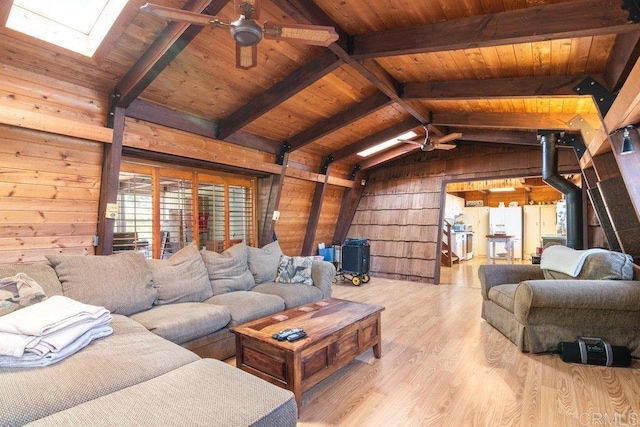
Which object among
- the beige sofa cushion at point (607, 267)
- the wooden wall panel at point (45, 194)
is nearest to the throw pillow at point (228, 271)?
the wooden wall panel at point (45, 194)

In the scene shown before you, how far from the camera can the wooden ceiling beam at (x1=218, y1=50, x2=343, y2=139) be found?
3.09 meters

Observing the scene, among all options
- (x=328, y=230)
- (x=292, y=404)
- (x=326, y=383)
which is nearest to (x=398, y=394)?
(x=326, y=383)

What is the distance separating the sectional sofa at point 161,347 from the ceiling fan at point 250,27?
1.79m

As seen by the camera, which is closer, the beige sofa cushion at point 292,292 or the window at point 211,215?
the beige sofa cushion at point 292,292

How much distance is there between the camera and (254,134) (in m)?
4.51

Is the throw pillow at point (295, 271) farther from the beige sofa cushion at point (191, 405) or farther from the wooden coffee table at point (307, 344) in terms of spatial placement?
the beige sofa cushion at point (191, 405)

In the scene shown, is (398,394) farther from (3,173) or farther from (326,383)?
(3,173)

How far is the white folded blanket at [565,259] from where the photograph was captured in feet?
9.82

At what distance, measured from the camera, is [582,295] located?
2635mm

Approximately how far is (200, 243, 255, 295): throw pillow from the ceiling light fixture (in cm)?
350

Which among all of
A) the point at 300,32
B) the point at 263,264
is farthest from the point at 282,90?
the point at 263,264

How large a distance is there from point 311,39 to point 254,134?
270cm

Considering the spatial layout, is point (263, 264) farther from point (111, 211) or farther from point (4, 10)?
point (4, 10)

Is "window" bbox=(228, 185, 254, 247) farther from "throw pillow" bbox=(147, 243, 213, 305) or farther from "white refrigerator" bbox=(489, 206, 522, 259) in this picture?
"white refrigerator" bbox=(489, 206, 522, 259)
